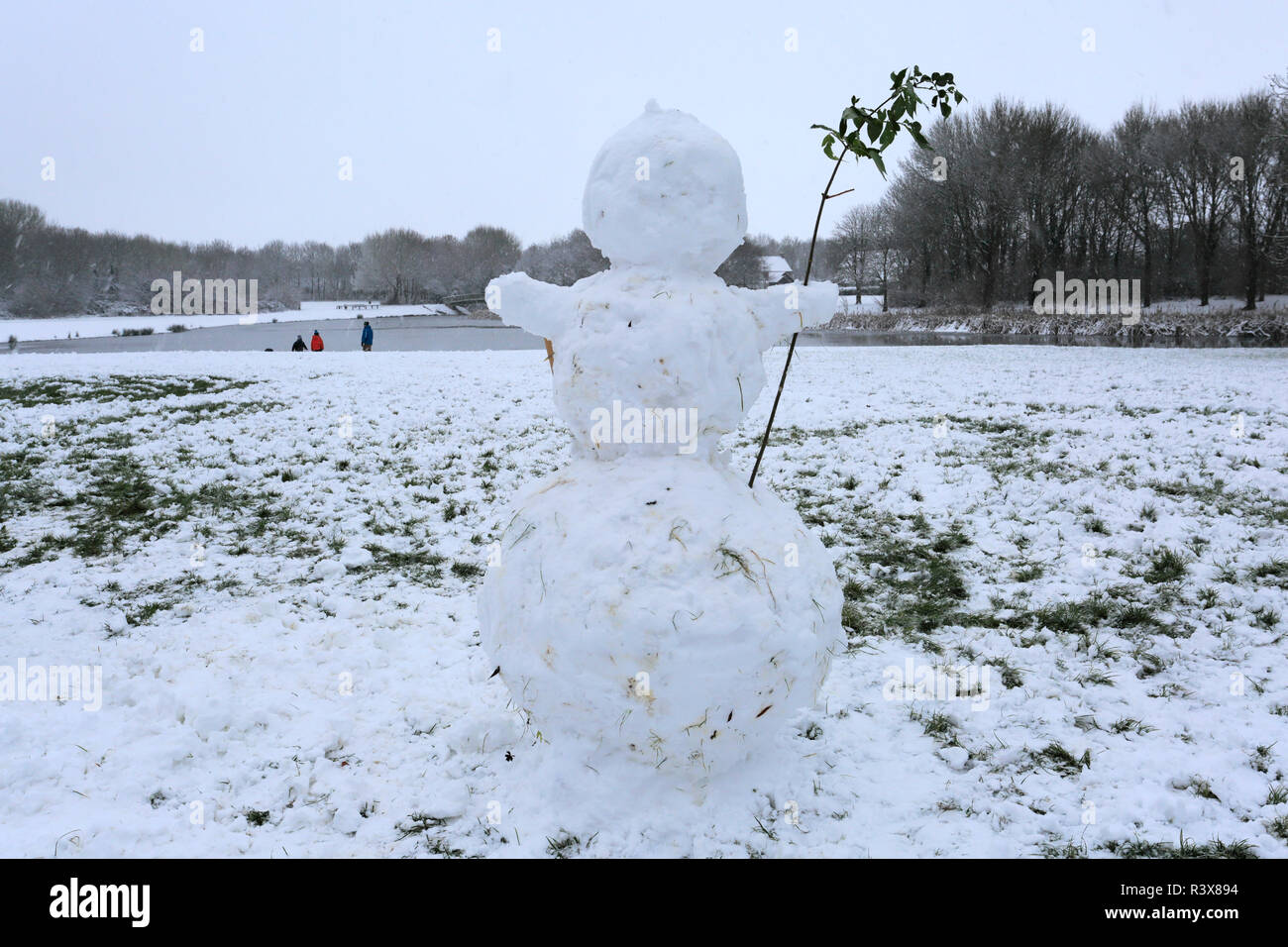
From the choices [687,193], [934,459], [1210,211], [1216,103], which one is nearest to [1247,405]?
[934,459]

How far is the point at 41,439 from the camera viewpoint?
8.95 m

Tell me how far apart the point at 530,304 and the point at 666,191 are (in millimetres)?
739

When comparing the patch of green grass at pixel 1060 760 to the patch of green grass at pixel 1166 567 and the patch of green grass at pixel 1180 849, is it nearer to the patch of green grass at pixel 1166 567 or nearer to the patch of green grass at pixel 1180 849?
the patch of green grass at pixel 1180 849

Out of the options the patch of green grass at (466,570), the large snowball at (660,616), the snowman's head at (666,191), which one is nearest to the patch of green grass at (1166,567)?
the large snowball at (660,616)

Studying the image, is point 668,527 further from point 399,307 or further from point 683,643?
point 399,307

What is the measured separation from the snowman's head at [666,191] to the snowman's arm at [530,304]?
333 millimetres

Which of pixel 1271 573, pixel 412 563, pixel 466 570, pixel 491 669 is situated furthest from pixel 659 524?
pixel 1271 573

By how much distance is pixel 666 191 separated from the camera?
3029 mm

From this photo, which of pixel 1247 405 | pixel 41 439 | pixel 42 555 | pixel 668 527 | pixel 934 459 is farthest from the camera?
pixel 1247 405

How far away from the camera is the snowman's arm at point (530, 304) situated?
3.12 m

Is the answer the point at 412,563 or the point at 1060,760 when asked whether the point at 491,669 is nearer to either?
the point at 412,563

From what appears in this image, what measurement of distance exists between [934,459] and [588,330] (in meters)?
6.30

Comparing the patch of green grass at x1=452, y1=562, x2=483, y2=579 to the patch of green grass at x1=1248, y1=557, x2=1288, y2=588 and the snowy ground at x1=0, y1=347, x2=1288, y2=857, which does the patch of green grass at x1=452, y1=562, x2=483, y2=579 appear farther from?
the patch of green grass at x1=1248, y1=557, x2=1288, y2=588

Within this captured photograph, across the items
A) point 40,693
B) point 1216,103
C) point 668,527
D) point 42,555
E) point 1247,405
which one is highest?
point 1216,103
